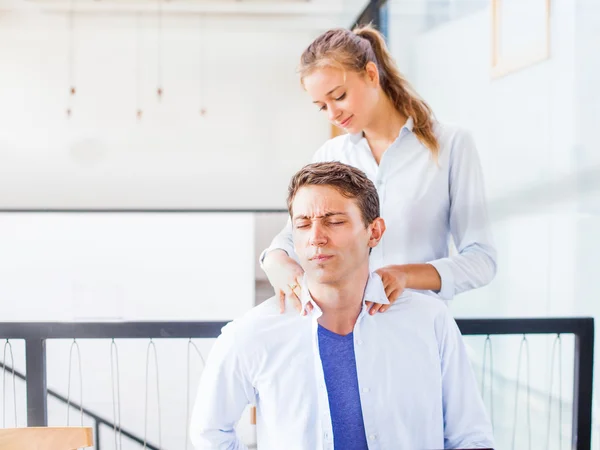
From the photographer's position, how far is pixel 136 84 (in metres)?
6.20

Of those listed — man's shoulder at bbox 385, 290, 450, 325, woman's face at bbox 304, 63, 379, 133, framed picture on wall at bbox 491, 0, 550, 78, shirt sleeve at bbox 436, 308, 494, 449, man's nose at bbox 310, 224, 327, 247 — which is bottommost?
shirt sleeve at bbox 436, 308, 494, 449

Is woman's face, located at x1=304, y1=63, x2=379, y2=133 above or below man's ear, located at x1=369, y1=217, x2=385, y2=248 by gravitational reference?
above

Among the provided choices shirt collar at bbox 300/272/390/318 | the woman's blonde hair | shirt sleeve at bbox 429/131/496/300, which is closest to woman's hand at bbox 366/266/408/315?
shirt collar at bbox 300/272/390/318

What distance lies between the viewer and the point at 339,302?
1.16m

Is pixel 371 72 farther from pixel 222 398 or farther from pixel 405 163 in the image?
pixel 222 398

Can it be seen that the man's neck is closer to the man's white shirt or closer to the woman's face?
the man's white shirt

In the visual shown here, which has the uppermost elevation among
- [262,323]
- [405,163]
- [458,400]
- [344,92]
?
[344,92]

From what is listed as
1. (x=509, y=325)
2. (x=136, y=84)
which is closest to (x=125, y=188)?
(x=136, y=84)

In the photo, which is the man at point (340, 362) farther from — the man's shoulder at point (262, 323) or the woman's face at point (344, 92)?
the woman's face at point (344, 92)

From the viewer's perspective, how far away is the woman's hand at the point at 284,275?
3.96ft

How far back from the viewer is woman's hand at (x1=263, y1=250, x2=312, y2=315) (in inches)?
47.5

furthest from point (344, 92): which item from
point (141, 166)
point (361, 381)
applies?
point (141, 166)

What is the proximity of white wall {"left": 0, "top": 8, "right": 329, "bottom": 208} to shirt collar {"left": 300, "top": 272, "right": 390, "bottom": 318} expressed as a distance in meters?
A: 5.04

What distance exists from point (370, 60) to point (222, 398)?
87 centimetres
